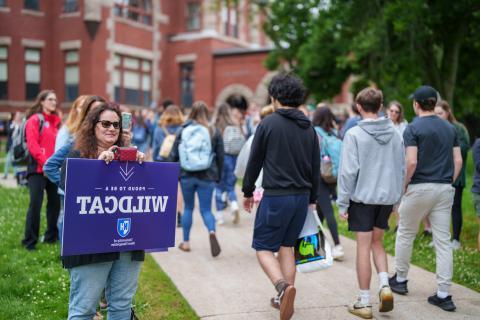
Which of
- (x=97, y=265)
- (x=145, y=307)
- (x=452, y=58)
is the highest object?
(x=452, y=58)

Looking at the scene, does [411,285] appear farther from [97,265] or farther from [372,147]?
[97,265]

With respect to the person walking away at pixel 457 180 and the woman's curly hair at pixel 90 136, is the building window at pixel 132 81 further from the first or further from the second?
the woman's curly hair at pixel 90 136

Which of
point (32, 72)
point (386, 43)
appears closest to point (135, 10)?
point (32, 72)

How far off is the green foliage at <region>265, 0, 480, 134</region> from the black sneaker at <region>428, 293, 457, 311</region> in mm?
8250

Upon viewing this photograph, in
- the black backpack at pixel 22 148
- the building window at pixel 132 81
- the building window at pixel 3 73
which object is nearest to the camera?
the black backpack at pixel 22 148

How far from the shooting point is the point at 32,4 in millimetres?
25922

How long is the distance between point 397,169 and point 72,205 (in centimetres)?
298

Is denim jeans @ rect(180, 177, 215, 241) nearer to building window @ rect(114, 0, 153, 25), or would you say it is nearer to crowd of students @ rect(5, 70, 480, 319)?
crowd of students @ rect(5, 70, 480, 319)

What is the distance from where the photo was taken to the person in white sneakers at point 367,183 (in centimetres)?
479

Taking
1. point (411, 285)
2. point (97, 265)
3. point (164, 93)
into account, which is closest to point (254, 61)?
point (164, 93)

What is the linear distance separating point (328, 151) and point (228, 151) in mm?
3269

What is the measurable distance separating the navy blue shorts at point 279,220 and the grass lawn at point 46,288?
1.02 meters

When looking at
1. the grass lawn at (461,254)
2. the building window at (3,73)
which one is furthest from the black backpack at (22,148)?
the building window at (3,73)

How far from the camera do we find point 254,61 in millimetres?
28328
